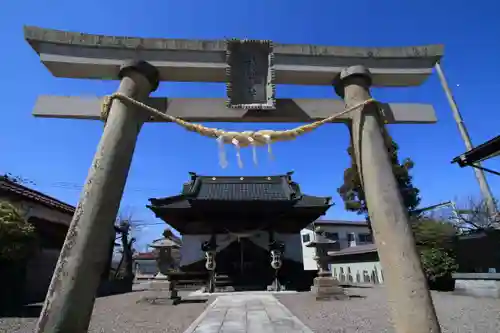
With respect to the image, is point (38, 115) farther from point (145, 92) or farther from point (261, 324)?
point (261, 324)

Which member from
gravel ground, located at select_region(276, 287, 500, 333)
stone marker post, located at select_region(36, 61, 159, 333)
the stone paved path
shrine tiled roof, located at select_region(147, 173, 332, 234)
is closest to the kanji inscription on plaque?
stone marker post, located at select_region(36, 61, 159, 333)

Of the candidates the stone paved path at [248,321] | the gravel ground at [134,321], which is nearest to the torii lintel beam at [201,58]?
the stone paved path at [248,321]

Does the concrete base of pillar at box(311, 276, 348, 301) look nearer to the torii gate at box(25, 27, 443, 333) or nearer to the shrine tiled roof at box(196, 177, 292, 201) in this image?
the shrine tiled roof at box(196, 177, 292, 201)

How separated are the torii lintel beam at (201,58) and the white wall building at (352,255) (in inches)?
434

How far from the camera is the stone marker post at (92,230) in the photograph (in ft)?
6.34

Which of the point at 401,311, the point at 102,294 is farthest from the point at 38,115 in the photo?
the point at 102,294

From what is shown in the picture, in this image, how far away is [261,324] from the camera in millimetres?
5797

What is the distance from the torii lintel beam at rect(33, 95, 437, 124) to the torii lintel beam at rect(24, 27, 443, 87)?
327mm

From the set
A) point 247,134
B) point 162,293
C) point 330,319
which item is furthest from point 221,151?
point 162,293

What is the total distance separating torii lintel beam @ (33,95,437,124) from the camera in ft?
9.70

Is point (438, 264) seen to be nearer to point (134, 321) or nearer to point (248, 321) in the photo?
point (248, 321)

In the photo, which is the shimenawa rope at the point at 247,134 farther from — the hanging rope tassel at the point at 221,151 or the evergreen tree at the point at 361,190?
the evergreen tree at the point at 361,190

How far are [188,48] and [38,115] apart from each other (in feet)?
5.76

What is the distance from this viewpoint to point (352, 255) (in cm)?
2367
